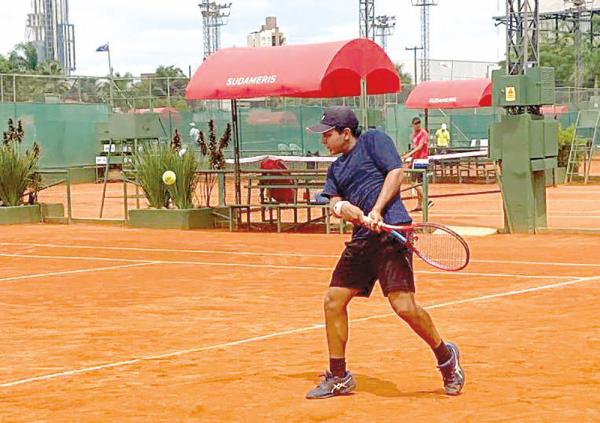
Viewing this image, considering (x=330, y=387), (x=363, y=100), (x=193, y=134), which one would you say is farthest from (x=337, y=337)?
(x=193, y=134)

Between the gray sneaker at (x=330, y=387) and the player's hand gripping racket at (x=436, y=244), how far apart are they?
0.88m

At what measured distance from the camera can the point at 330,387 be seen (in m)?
7.27

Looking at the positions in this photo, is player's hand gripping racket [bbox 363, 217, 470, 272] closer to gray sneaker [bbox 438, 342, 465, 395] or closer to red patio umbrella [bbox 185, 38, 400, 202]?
gray sneaker [bbox 438, 342, 465, 395]

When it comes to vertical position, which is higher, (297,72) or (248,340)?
(297,72)

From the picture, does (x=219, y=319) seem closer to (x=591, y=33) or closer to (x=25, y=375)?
(x=25, y=375)

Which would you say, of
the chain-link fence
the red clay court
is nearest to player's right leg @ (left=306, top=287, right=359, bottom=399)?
the red clay court

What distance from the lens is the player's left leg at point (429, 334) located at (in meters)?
7.18

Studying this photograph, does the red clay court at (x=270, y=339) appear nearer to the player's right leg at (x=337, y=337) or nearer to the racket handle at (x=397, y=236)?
the player's right leg at (x=337, y=337)

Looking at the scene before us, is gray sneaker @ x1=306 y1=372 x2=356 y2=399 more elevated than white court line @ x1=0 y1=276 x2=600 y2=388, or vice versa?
gray sneaker @ x1=306 y1=372 x2=356 y2=399

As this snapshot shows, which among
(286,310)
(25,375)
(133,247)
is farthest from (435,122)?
(25,375)

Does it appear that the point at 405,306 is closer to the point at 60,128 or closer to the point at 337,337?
the point at 337,337

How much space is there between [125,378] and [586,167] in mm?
27771

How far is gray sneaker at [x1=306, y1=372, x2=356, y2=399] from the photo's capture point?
7.25m

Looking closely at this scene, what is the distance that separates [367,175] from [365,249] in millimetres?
448
